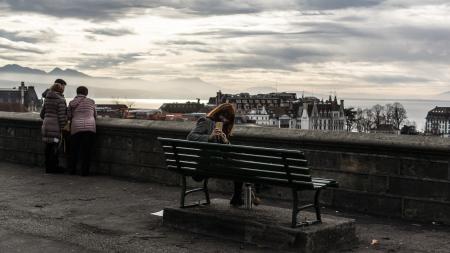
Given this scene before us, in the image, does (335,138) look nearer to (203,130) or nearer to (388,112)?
(203,130)

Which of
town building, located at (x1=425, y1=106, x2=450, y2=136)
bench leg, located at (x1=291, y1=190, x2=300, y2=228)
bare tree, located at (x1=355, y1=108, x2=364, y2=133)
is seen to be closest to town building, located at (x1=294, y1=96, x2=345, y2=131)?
town building, located at (x1=425, y1=106, x2=450, y2=136)

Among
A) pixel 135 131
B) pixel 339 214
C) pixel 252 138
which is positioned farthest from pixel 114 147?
pixel 339 214

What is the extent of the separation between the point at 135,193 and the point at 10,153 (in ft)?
15.8

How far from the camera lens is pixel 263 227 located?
5.74 m

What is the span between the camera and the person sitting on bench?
6.55 meters

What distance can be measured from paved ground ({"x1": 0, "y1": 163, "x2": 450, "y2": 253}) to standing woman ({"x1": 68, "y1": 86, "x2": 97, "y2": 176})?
114cm

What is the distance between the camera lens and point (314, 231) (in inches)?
218

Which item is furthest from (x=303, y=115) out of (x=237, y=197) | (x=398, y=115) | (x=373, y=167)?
(x=237, y=197)

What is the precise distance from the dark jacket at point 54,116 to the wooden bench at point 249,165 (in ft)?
15.7

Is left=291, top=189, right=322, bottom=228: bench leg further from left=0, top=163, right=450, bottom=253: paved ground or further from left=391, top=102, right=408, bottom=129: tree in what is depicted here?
left=391, top=102, right=408, bottom=129: tree

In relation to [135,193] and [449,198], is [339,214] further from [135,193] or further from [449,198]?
[135,193]

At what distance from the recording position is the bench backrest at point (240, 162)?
5469 millimetres

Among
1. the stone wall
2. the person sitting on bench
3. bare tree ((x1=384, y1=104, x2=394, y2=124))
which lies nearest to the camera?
the person sitting on bench

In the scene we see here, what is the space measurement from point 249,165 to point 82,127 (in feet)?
17.6
